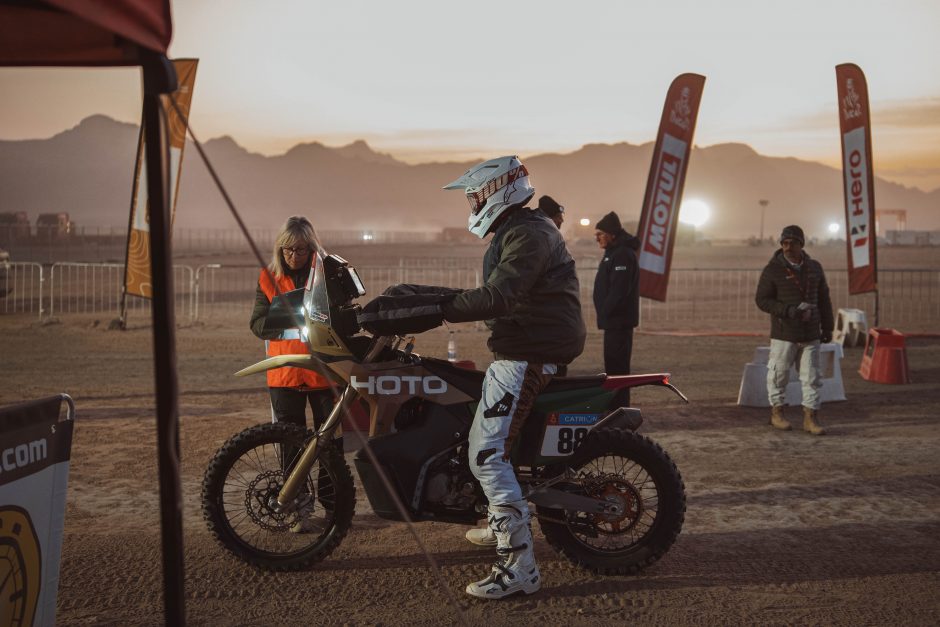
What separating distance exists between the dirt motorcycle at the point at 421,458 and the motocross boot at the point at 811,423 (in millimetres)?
3953

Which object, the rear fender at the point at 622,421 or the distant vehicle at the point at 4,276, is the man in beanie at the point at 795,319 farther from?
the distant vehicle at the point at 4,276

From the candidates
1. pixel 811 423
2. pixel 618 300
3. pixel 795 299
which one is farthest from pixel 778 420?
pixel 618 300

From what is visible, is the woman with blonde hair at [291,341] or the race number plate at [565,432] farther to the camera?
the woman with blonde hair at [291,341]

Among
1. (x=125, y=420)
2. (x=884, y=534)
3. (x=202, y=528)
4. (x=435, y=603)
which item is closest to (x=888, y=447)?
(x=884, y=534)

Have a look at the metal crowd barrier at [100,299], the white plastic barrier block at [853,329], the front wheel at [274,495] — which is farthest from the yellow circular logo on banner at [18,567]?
the metal crowd barrier at [100,299]

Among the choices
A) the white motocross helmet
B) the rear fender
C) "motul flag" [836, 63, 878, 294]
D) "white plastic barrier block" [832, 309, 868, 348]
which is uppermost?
"motul flag" [836, 63, 878, 294]

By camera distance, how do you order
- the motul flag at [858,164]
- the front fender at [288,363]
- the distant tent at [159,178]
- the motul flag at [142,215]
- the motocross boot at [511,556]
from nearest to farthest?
the distant tent at [159,178], the motocross boot at [511,556], the front fender at [288,363], the motul flag at [142,215], the motul flag at [858,164]

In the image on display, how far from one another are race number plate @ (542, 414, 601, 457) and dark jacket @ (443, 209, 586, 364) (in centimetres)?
31

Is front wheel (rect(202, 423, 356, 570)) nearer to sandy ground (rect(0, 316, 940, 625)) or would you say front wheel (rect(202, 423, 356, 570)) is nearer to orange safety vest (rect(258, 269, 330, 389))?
sandy ground (rect(0, 316, 940, 625))

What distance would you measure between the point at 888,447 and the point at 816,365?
1000 mm

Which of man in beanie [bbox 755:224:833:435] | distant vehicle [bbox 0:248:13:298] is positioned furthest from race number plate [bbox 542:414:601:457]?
distant vehicle [bbox 0:248:13:298]

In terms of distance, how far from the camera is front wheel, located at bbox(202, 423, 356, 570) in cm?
468

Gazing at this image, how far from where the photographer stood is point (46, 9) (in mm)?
3072

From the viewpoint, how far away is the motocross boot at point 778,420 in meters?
8.48
